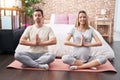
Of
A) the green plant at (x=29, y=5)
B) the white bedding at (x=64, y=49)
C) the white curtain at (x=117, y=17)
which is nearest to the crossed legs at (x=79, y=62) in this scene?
the white bedding at (x=64, y=49)

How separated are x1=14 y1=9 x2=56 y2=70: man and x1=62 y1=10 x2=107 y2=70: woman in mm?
278

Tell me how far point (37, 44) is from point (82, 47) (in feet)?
2.33

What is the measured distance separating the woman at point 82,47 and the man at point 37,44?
0.91ft

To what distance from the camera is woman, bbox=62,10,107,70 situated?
351 centimetres

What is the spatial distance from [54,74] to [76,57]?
512mm

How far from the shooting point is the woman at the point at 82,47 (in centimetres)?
351

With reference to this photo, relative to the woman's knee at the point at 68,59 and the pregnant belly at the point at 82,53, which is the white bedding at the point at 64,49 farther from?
the woman's knee at the point at 68,59

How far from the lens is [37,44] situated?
353 cm

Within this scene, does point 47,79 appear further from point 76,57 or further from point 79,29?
point 79,29

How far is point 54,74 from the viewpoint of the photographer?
10.8 feet

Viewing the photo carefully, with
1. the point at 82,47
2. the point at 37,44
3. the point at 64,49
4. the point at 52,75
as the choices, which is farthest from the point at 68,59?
the point at 64,49

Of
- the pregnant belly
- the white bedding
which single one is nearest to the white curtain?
the white bedding

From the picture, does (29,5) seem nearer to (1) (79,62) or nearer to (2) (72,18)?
(2) (72,18)

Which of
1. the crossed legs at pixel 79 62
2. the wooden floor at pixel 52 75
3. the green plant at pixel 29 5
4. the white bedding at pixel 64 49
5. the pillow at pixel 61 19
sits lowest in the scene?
the wooden floor at pixel 52 75
